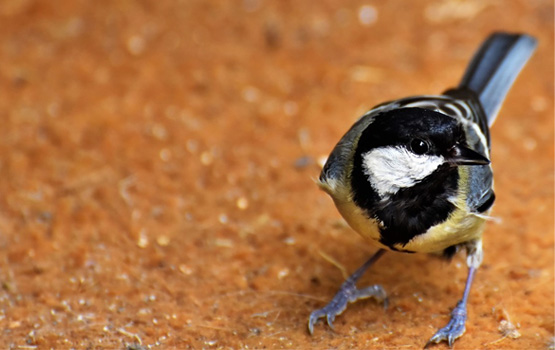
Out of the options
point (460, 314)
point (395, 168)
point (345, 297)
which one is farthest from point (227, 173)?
point (460, 314)

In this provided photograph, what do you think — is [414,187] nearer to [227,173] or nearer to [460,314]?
[460,314]

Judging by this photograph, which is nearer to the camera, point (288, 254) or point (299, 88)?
point (288, 254)

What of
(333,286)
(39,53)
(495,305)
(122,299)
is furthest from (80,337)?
(39,53)

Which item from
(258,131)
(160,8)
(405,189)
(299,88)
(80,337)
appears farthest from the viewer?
(160,8)

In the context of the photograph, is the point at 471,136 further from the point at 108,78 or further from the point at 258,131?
the point at 108,78

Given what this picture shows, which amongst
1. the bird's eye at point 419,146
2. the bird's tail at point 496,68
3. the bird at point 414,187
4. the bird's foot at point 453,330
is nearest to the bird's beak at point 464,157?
the bird at point 414,187

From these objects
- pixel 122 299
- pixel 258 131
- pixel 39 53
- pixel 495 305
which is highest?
pixel 39 53

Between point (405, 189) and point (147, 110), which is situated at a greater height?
point (147, 110)
